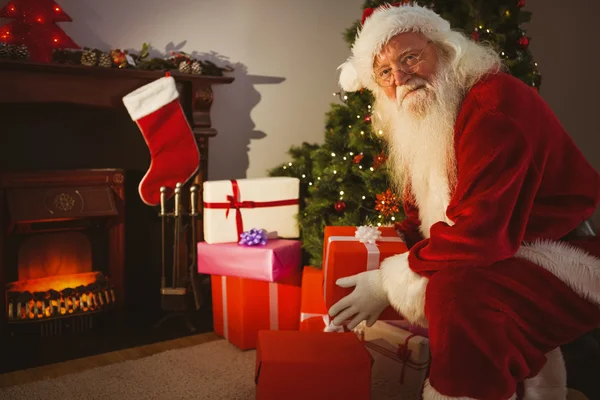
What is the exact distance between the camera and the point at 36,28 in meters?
2.62

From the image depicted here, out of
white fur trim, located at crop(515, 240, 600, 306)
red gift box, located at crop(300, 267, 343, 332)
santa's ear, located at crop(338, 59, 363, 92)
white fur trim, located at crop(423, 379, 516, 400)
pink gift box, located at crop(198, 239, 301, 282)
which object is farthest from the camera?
pink gift box, located at crop(198, 239, 301, 282)

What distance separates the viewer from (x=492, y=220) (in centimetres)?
152

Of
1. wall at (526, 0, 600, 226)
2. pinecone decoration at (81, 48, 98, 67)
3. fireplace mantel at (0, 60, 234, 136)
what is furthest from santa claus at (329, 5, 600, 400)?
wall at (526, 0, 600, 226)

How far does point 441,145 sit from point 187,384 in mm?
1336

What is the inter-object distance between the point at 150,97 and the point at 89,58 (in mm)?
319

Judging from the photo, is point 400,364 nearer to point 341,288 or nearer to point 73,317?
point 341,288

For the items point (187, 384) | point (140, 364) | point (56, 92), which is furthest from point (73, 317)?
point (56, 92)

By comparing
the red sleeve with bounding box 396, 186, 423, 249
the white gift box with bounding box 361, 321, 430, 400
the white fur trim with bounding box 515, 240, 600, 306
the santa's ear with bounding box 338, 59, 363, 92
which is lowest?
the white gift box with bounding box 361, 321, 430, 400

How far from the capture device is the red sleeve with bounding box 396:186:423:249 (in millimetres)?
Answer: 2141

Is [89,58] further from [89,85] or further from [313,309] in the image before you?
[313,309]

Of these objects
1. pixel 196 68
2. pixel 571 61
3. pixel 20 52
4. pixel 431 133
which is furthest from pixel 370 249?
pixel 571 61

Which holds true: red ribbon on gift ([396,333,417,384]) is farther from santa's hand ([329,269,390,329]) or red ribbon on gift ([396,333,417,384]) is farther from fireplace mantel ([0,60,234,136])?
fireplace mantel ([0,60,234,136])

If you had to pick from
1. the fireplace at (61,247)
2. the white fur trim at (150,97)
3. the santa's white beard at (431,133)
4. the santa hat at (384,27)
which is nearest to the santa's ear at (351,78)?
the santa hat at (384,27)

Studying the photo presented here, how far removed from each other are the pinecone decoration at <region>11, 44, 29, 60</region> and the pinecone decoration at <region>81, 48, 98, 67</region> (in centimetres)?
24
